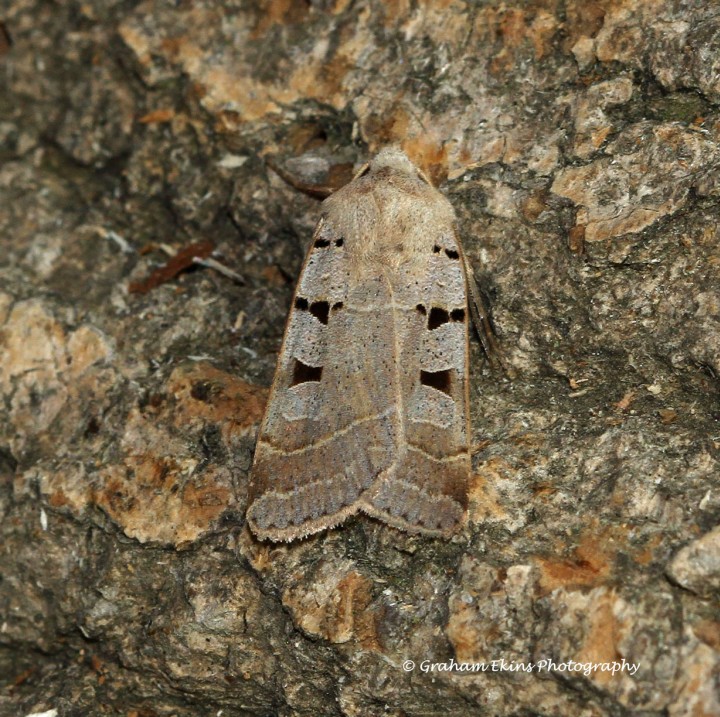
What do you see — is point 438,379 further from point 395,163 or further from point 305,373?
point 395,163

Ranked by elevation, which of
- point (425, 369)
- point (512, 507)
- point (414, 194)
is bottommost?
point (512, 507)

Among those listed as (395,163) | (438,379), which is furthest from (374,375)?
(395,163)

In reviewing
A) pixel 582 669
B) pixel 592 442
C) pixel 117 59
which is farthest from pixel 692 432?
pixel 117 59

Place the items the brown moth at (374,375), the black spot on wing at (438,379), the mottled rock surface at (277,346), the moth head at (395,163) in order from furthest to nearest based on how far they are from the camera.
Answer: the moth head at (395,163)
the black spot on wing at (438,379)
the brown moth at (374,375)
the mottled rock surface at (277,346)

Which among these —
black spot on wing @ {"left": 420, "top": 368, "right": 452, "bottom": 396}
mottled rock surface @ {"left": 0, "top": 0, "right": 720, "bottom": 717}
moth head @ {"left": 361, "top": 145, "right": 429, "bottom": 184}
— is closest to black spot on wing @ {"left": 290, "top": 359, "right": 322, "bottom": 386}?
mottled rock surface @ {"left": 0, "top": 0, "right": 720, "bottom": 717}

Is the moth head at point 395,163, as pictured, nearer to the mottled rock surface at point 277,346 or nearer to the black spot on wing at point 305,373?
the mottled rock surface at point 277,346

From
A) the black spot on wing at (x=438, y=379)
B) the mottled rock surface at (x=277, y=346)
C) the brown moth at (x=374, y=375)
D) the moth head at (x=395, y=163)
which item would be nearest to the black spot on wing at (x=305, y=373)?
the brown moth at (x=374, y=375)

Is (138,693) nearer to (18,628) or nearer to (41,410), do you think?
(18,628)
